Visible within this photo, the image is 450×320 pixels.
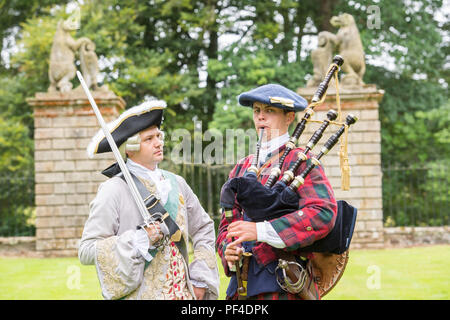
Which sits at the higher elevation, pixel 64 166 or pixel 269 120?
pixel 269 120

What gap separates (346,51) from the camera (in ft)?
30.3

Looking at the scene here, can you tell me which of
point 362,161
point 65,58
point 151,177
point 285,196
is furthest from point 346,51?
point 285,196

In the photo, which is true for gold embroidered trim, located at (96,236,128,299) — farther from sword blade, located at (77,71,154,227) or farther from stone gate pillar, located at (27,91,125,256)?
Result: stone gate pillar, located at (27,91,125,256)

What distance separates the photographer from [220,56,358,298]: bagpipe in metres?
2.35

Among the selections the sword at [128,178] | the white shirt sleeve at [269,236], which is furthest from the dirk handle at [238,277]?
the sword at [128,178]

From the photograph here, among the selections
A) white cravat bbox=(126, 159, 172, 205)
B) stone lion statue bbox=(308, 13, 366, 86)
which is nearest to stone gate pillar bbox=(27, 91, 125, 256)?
stone lion statue bbox=(308, 13, 366, 86)

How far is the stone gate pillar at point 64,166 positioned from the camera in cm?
909

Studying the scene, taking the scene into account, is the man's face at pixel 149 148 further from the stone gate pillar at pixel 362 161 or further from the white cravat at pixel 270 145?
the stone gate pillar at pixel 362 161

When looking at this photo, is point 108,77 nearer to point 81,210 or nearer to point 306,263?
point 81,210

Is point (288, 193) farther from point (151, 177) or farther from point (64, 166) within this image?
point (64, 166)

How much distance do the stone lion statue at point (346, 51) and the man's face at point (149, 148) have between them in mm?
6929

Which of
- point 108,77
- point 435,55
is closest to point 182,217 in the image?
point 108,77

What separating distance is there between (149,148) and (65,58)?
7.44 metres

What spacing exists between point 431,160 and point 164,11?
7.95 meters
